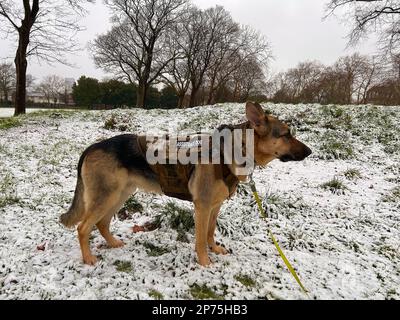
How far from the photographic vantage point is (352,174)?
23.6ft

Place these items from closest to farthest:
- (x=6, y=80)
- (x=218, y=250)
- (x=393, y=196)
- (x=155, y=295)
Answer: (x=155, y=295), (x=218, y=250), (x=393, y=196), (x=6, y=80)

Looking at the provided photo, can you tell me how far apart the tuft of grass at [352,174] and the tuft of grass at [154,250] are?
5.46 meters

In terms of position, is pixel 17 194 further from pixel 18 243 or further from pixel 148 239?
pixel 148 239

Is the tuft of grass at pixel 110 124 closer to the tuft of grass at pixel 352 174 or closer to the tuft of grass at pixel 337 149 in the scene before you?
the tuft of grass at pixel 337 149

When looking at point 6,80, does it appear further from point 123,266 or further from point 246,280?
point 246,280

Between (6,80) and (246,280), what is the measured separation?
244 ft

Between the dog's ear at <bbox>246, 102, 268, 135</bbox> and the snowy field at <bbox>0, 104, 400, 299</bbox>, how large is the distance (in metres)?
1.74

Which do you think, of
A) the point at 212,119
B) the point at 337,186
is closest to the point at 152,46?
the point at 212,119

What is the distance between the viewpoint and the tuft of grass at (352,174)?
7143 mm

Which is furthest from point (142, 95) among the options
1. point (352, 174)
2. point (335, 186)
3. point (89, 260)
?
point (89, 260)

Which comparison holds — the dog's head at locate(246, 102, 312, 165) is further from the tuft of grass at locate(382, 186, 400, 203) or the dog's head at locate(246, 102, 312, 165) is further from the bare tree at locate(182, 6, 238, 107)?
the bare tree at locate(182, 6, 238, 107)

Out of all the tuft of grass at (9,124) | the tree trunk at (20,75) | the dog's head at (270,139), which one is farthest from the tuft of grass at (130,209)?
the tree trunk at (20,75)

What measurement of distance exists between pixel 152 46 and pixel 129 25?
3.58 m

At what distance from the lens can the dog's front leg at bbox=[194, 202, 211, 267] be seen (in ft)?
10.9
